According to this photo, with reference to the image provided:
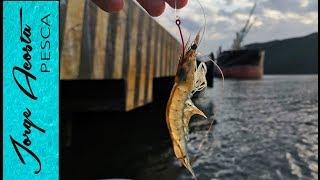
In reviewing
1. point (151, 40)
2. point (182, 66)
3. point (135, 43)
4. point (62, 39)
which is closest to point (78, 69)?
point (62, 39)

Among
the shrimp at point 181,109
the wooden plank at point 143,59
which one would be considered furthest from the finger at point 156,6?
the wooden plank at point 143,59

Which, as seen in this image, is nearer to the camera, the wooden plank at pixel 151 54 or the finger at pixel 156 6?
the finger at pixel 156 6

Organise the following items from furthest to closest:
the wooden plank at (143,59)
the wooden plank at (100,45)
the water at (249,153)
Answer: the water at (249,153)
the wooden plank at (143,59)
the wooden plank at (100,45)

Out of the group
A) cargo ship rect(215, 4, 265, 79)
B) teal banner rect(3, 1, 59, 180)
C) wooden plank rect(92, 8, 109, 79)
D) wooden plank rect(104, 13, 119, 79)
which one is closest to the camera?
teal banner rect(3, 1, 59, 180)

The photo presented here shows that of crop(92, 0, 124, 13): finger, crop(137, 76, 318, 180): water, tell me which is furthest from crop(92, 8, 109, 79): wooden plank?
crop(92, 0, 124, 13): finger

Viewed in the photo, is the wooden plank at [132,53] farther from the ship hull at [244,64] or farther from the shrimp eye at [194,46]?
the ship hull at [244,64]

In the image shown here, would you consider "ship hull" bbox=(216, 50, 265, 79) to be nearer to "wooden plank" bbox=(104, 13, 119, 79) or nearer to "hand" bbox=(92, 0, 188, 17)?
"wooden plank" bbox=(104, 13, 119, 79)

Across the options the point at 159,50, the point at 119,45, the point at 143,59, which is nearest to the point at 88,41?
the point at 119,45

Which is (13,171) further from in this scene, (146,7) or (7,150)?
(146,7)
